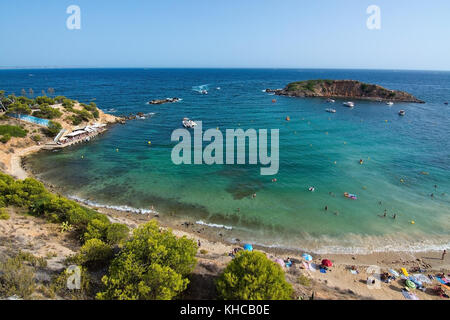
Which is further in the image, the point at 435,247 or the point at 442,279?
the point at 435,247

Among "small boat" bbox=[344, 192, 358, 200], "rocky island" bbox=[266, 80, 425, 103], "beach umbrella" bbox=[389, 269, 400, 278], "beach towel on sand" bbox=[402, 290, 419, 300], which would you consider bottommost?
"beach towel on sand" bbox=[402, 290, 419, 300]

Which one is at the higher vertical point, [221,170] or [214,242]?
[221,170]

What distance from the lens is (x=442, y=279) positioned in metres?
24.1

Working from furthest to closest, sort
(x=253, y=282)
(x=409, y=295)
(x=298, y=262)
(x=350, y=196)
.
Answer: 1. (x=350, y=196)
2. (x=298, y=262)
3. (x=409, y=295)
4. (x=253, y=282)

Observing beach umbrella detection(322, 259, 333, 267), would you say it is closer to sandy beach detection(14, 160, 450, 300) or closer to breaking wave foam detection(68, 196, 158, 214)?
sandy beach detection(14, 160, 450, 300)

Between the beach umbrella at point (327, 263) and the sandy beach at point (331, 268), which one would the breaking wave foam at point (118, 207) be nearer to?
the sandy beach at point (331, 268)

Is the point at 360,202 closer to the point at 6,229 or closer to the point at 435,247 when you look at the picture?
the point at 435,247

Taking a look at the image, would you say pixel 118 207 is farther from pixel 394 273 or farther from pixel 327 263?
pixel 394 273

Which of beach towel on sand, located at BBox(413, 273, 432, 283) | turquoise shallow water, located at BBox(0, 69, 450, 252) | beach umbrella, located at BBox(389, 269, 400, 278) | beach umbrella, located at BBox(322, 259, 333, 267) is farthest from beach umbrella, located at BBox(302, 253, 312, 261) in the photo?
beach towel on sand, located at BBox(413, 273, 432, 283)

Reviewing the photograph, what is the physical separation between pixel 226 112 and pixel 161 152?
4496 centimetres

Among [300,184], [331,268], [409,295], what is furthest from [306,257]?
[300,184]

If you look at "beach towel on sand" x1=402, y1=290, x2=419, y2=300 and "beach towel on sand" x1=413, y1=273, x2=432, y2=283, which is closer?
"beach towel on sand" x1=402, y1=290, x2=419, y2=300
